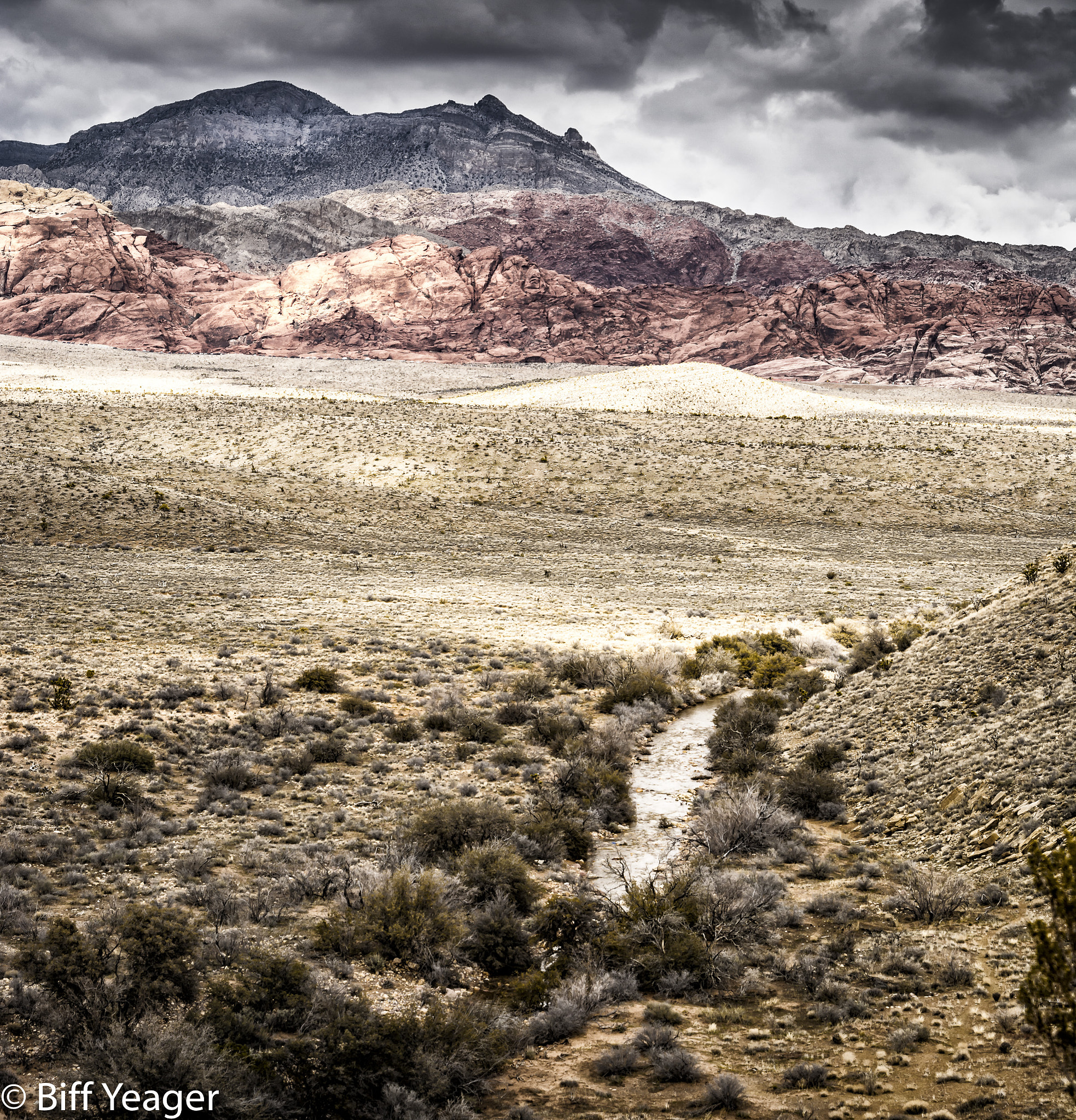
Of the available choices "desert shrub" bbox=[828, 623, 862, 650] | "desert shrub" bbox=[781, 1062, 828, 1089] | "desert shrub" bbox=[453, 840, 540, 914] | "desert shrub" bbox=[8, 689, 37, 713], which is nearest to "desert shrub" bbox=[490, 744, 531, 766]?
"desert shrub" bbox=[453, 840, 540, 914]

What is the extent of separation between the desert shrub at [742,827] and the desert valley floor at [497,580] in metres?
0.65

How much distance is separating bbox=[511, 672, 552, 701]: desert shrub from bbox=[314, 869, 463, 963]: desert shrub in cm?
815

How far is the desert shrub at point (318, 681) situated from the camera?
16.3 metres

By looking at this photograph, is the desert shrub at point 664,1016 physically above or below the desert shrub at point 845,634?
below

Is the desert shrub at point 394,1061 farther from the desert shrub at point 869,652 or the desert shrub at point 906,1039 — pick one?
the desert shrub at point 869,652

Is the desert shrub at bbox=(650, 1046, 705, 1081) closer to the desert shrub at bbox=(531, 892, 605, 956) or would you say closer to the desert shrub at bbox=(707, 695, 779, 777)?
the desert shrub at bbox=(531, 892, 605, 956)

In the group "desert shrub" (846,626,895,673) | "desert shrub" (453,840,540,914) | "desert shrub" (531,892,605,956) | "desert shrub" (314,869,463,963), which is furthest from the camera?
"desert shrub" (846,626,895,673)

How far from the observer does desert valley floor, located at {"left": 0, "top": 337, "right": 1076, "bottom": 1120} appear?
22.4 feet

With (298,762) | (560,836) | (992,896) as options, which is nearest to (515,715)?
(298,762)

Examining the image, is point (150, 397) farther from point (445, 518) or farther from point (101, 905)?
point (101, 905)

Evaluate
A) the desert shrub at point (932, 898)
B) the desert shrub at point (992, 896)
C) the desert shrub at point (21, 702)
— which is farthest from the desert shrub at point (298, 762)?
the desert shrub at point (992, 896)

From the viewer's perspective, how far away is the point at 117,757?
11758 millimetres

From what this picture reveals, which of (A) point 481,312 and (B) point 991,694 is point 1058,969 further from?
(A) point 481,312

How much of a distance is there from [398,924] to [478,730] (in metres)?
6.57
